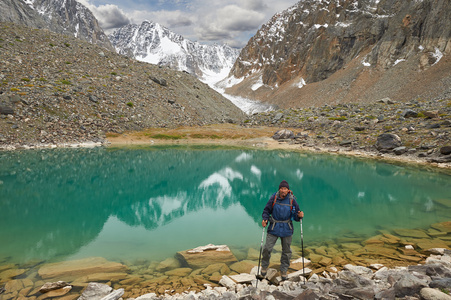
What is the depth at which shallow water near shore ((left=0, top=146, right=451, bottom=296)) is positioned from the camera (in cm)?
1322

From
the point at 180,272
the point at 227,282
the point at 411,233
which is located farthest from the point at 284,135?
the point at 227,282

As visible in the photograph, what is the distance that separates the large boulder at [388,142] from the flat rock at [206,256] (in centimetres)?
3768

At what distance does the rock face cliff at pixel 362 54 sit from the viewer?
Answer: 278 ft

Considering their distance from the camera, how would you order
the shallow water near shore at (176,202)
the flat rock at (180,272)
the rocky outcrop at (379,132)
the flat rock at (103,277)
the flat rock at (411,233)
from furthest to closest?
the rocky outcrop at (379,132), the flat rock at (411,233), the shallow water near shore at (176,202), the flat rock at (180,272), the flat rock at (103,277)

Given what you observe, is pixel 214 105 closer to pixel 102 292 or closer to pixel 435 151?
pixel 435 151

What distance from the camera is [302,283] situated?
8.77 meters

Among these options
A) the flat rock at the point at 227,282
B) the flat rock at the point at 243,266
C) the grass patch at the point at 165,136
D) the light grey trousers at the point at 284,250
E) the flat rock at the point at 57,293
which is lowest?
the flat rock at the point at 243,266

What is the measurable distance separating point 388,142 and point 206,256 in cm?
3928

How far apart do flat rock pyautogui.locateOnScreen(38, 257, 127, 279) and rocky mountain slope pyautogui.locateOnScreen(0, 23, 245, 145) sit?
38978mm

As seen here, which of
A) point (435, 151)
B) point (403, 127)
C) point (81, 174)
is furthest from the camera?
point (403, 127)

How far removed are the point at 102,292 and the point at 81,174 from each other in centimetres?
2278

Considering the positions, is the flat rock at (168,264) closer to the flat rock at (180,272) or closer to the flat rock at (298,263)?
the flat rock at (180,272)

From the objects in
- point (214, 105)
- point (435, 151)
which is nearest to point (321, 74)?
point (214, 105)

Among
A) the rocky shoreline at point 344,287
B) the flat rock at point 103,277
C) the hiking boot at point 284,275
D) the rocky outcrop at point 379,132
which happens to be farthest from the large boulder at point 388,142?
the flat rock at point 103,277
